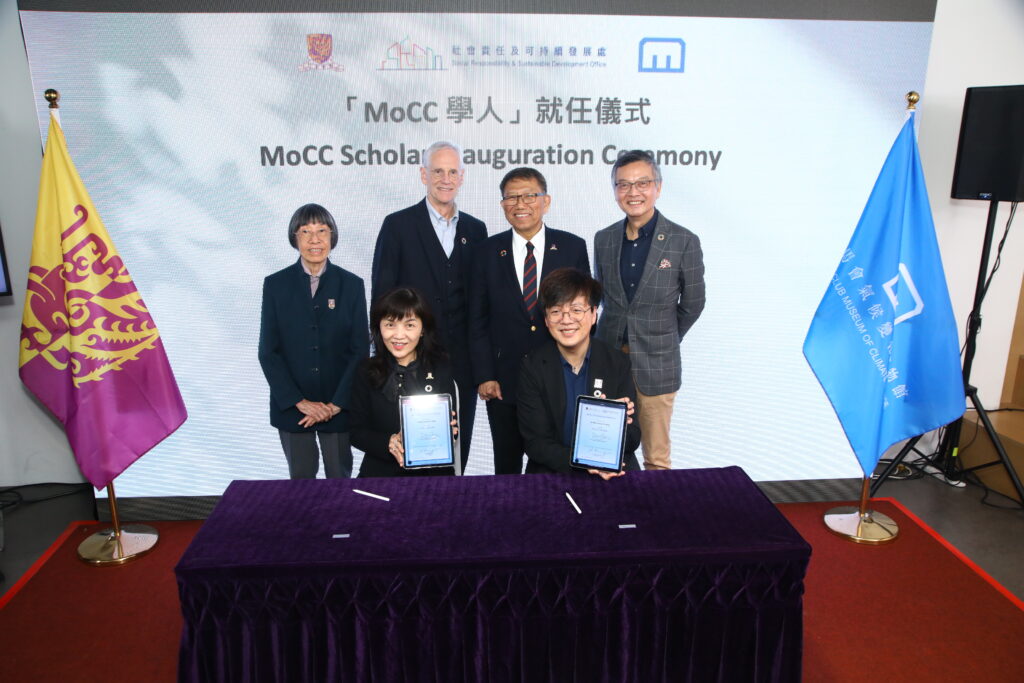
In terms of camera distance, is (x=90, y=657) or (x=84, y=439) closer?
(x=90, y=657)

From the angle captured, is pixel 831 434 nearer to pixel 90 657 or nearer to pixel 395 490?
pixel 395 490

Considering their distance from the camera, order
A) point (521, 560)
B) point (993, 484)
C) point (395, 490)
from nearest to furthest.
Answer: point (521, 560)
point (395, 490)
point (993, 484)

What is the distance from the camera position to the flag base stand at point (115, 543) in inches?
128

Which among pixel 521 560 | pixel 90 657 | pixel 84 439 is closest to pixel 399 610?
pixel 521 560

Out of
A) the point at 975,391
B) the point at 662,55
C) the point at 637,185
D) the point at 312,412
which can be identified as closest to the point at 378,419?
the point at 312,412

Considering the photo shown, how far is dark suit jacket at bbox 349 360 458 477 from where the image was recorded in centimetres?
263

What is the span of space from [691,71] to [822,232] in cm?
113

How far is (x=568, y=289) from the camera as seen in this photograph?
2445 millimetres

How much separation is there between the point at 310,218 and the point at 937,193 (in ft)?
11.9

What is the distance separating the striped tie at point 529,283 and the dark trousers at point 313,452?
1.20m

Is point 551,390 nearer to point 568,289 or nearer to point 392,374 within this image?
point 568,289

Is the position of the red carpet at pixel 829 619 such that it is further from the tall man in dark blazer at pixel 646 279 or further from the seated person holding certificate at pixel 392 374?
the tall man in dark blazer at pixel 646 279

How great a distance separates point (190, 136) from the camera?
3.29m

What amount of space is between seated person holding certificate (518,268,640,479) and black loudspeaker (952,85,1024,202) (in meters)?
2.35
